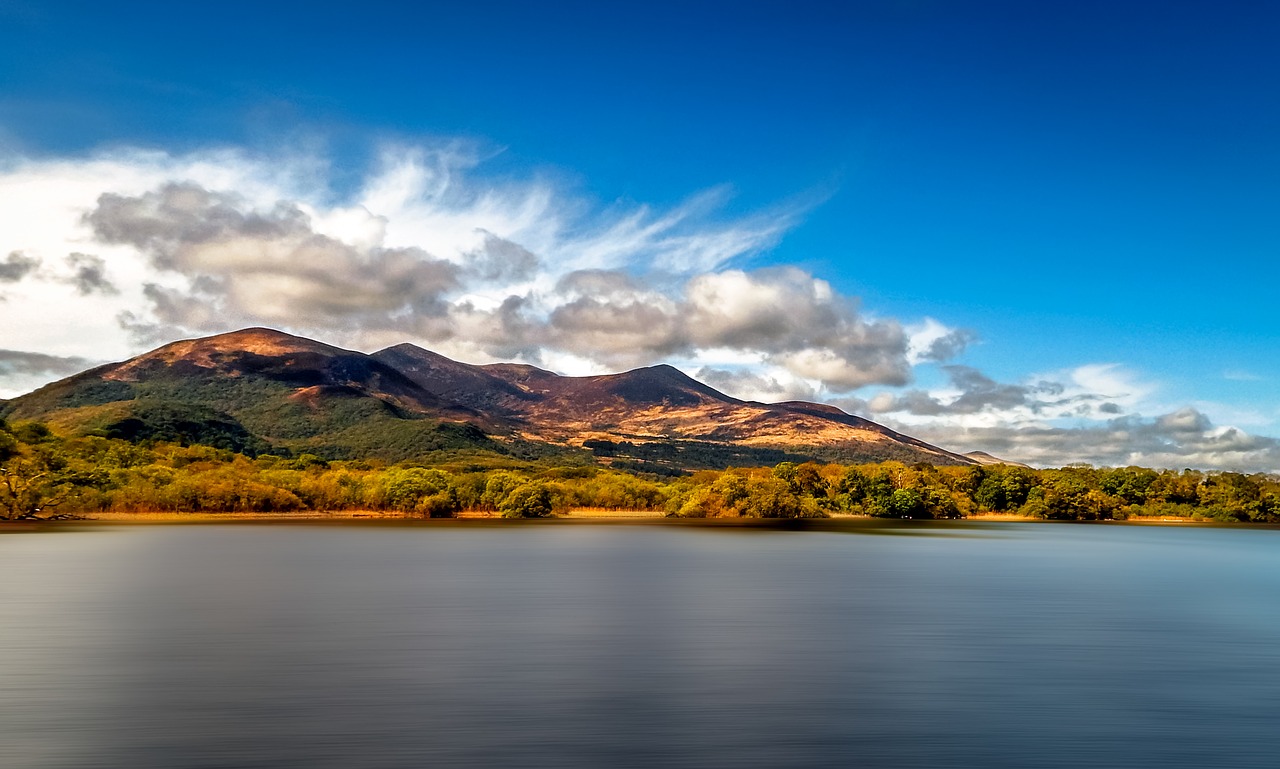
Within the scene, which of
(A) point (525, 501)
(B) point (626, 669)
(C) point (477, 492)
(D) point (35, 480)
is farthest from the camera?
(C) point (477, 492)

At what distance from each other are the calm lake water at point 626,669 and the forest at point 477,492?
88.0m

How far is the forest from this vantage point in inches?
5458

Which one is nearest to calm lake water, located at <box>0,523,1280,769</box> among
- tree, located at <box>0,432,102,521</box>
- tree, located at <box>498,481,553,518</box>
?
tree, located at <box>0,432,102,521</box>

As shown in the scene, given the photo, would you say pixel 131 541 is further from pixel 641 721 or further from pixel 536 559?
pixel 641 721

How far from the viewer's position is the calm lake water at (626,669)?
735 inches

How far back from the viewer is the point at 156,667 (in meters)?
26.3

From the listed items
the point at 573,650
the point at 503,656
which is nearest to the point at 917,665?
the point at 573,650

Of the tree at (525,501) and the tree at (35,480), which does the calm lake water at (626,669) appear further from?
the tree at (525,501)

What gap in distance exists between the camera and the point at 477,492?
172125 millimetres

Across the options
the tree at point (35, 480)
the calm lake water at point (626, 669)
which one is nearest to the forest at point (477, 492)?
the tree at point (35, 480)

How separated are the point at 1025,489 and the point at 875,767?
645 feet

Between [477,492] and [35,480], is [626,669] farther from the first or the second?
[477,492]

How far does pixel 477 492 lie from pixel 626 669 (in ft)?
488

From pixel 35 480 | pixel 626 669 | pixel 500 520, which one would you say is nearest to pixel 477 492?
pixel 500 520
